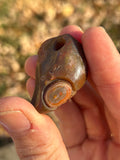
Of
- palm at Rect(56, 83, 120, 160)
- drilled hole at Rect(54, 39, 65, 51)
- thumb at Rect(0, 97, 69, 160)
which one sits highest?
drilled hole at Rect(54, 39, 65, 51)

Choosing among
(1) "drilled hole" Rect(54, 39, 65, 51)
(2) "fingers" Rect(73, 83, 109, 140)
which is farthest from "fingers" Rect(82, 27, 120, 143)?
(2) "fingers" Rect(73, 83, 109, 140)

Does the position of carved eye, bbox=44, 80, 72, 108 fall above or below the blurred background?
above

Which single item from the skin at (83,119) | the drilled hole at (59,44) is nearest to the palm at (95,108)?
the skin at (83,119)

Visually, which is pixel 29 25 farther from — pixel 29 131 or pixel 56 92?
pixel 29 131

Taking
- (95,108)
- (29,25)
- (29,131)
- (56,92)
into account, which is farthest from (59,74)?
(29,25)

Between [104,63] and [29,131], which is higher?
[104,63]

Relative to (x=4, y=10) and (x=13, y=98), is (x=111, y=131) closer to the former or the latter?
(x=13, y=98)

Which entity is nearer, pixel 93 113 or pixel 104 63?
pixel 104 63

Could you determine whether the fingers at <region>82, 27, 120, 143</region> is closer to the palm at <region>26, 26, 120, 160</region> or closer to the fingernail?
the palm at <region>26, 26, 120, 160</region>
